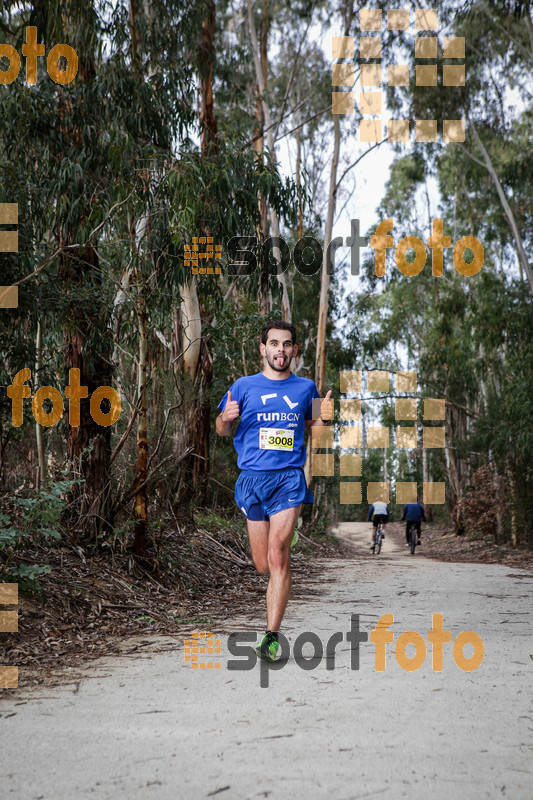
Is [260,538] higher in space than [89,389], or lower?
lower

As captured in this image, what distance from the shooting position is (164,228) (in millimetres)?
7977

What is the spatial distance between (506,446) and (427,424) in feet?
42.0

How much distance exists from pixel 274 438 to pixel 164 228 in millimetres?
4018

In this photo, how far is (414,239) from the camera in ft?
85.4

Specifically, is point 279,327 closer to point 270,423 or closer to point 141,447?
point 270,423

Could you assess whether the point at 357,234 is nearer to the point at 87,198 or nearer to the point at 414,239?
the point at 414,239

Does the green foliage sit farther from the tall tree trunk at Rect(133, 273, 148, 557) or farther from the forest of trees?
the tall tree trunk at Rect(133, 273, 148, 557)

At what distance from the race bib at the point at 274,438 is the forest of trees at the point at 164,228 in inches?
55.0

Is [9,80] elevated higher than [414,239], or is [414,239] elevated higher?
[414,239]

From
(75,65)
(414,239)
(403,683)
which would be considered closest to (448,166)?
(414,239)

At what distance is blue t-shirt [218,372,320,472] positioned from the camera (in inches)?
180

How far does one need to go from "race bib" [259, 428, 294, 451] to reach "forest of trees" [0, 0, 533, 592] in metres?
1.40

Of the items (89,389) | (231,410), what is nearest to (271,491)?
(231,410)

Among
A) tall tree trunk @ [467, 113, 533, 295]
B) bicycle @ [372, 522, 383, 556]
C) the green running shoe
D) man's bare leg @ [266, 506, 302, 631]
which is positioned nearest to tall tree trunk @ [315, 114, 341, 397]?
tall tree trunk @ [467, 113, 533, 295]
